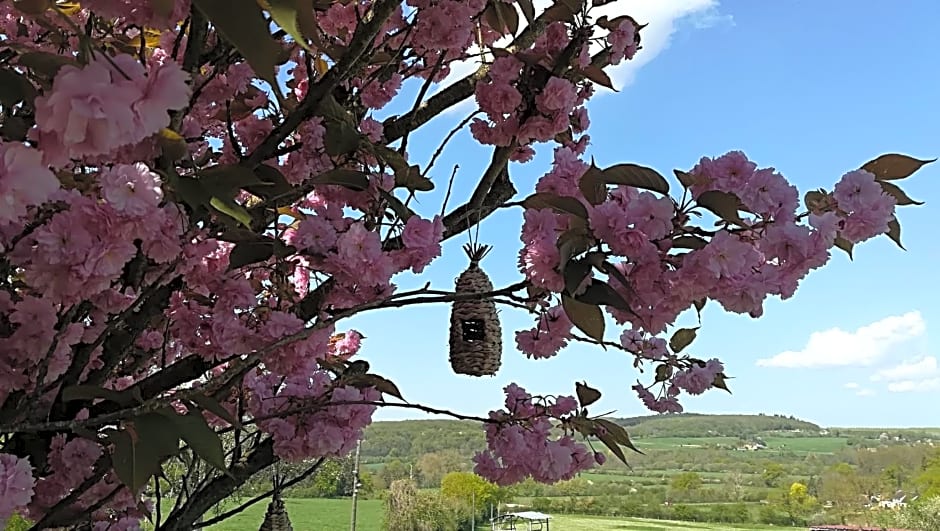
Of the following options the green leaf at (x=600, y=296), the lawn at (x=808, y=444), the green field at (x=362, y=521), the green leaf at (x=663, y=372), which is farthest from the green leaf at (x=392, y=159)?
the lawn at (x=808, y=444)

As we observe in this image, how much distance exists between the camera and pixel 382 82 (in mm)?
885

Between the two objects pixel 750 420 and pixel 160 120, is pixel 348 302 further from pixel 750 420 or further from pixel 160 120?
pixel 750 420

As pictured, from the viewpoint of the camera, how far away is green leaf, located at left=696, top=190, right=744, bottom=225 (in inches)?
17.6

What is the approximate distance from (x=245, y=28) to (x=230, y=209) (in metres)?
0.13

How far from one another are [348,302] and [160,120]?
0.34 meters

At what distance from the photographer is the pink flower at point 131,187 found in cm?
36

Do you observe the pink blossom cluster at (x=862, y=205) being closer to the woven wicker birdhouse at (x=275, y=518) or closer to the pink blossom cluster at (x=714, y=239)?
the pink blossom cluster at (x=714, y=239)

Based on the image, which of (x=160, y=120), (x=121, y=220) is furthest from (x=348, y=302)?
(x=160, y=120)

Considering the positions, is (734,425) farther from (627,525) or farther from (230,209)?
(230,209)

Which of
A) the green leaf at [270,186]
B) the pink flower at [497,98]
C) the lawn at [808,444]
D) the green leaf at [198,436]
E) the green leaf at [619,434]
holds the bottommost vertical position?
the green leaf at [198,436]

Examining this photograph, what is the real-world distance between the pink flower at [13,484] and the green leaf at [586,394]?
0.44 metres

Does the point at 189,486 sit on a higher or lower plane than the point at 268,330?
lower

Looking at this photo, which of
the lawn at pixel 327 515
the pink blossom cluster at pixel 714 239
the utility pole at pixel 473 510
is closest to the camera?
the pink blossom cluster at pixel 714 239

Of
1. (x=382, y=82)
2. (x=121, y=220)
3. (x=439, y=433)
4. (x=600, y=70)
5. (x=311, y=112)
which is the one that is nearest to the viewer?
(x=121, y=220)
